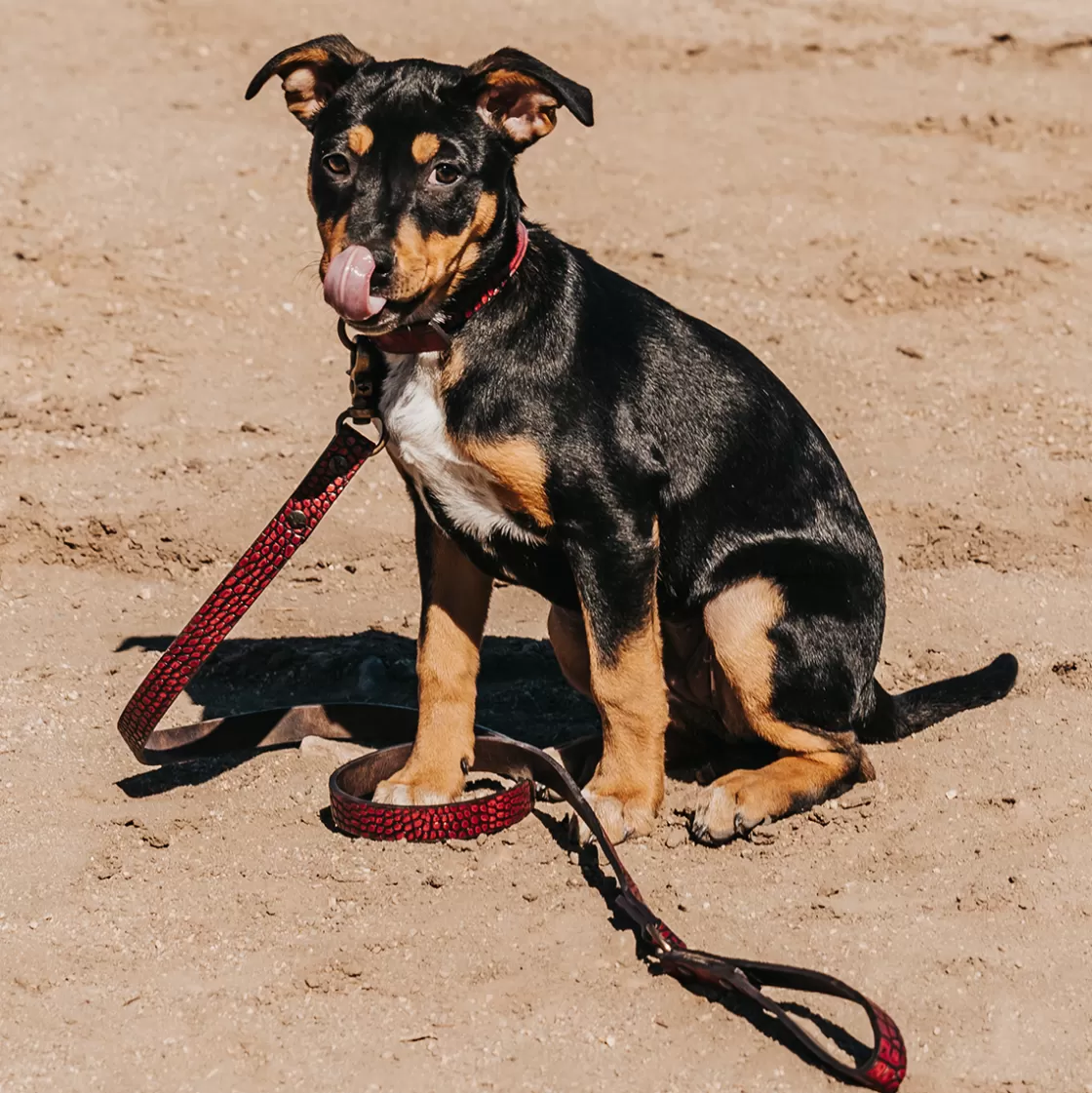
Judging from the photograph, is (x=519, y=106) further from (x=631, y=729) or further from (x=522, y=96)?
(x=631, y=729)

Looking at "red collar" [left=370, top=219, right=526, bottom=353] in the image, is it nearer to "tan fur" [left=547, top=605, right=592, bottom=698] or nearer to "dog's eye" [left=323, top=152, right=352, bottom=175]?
"dog's eye" [left=323, top=152, right=352, bottom=175]

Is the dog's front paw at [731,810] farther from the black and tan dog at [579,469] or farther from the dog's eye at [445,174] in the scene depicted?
the dog's eye at [445,174]

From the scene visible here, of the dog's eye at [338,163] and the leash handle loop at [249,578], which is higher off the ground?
the dog's eye at [338,163]

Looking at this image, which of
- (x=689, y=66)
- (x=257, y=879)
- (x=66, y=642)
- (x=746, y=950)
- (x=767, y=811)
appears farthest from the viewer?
(x=689, y=66)

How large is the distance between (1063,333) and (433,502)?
5130mm

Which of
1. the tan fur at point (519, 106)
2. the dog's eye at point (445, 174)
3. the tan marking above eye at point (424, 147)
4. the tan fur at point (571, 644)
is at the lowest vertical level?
the tan fur at point (571, 644)

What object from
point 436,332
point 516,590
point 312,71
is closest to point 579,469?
point 436,332

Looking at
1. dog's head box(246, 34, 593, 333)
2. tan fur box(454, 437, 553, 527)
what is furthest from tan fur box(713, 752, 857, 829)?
dog's head box(246, 34, 593, 333)

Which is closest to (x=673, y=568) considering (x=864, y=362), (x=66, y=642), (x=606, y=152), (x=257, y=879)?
(x=257, y=879)

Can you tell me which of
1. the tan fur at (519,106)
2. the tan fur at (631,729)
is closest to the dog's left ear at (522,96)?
the tan fur at (519,106)

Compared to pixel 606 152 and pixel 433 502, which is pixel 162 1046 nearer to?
pixel 433 502

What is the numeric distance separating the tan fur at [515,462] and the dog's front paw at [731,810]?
1.12 metres

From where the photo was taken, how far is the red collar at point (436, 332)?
477 centimetres

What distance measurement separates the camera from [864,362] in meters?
8.59
